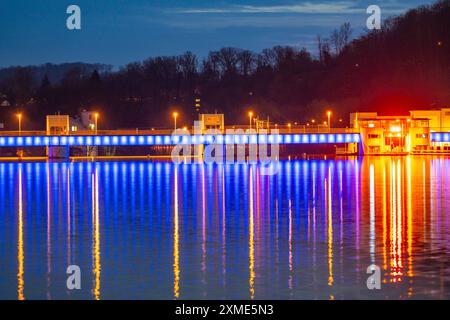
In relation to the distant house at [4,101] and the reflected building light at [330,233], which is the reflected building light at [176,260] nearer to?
the reflected building light at [330,233]

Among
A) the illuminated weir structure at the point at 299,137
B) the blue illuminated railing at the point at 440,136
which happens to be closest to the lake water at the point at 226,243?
the illuminated weir structure at the point at 299,137

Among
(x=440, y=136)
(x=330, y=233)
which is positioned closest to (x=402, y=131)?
(x=440, y=136)

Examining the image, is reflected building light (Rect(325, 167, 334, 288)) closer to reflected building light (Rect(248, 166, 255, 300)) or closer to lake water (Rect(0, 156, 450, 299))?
lake water (Rect(0, 156, 450, 299))

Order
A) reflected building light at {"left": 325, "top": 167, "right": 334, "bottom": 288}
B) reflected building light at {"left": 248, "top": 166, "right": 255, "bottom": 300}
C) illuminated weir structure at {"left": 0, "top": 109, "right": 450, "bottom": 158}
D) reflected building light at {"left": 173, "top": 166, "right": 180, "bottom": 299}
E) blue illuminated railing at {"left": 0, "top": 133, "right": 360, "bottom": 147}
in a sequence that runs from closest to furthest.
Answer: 1. reflected building light at {"left": 173, "top": 166, "right": 180, "bottom": 299}
2. reflected building light at {"left": 248, "top": 166, "right": 255, "bottom": 300}
3. reflected building light at {"left": 325, "top": 167, "right": 334, "bottom": 288}
4. blue illuminated railing at {"left": 0, "top": 133, "right": 360, "bottom": 147}
5. illuminated weir structure at {"left": 0, "top": 109, "right": 450, "bottom": 158}

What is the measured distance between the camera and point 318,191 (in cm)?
4709

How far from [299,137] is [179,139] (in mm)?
14571

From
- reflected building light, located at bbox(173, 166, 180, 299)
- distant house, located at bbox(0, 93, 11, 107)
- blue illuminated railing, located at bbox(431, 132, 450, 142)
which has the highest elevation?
distant house, located at bbox(0, 93, 11, 107)

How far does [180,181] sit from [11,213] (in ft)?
71.5

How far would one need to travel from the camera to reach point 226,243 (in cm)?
2639

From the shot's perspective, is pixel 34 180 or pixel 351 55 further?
pixel 351 55

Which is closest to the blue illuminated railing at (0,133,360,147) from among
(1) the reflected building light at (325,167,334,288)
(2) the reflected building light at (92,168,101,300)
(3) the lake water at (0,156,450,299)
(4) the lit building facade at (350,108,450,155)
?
(4) the lit building facade at (350,108,450,155)

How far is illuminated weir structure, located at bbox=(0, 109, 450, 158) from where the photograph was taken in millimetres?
111938

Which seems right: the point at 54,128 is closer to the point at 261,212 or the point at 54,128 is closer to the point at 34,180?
the point at 34,180

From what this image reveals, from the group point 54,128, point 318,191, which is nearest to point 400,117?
point 54,128
